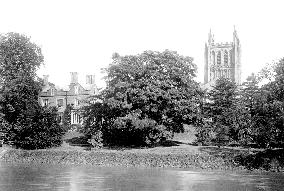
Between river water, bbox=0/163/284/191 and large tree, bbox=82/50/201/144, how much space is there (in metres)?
13.4

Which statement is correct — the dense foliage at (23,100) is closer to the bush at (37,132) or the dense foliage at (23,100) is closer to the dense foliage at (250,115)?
the bush at (37,132)

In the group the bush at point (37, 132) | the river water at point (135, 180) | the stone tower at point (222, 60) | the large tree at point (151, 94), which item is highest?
the stone tower at point (222, 60)

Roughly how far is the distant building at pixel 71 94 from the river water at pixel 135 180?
4762 centimetres

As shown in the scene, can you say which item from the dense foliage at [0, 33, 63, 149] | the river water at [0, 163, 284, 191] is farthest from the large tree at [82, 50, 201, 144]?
the river water at [0, 163, 284, 191]

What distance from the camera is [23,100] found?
2625 inches

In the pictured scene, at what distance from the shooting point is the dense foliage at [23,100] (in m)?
61.4

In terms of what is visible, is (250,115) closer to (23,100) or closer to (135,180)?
(135,180)

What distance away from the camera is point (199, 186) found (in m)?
32.6

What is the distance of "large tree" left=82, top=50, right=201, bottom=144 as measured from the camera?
186 ft

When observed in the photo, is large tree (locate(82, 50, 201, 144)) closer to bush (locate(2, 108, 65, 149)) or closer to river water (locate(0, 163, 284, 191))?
bush (locate(2, 108, 65, 149))

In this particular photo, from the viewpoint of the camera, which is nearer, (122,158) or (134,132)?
(122,158)

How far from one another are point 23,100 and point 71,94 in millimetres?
26003

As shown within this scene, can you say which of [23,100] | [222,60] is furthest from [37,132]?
[222,60]

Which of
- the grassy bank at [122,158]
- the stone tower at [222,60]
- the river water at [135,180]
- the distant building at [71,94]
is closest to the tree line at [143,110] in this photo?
the grassy bank at [122,158]
